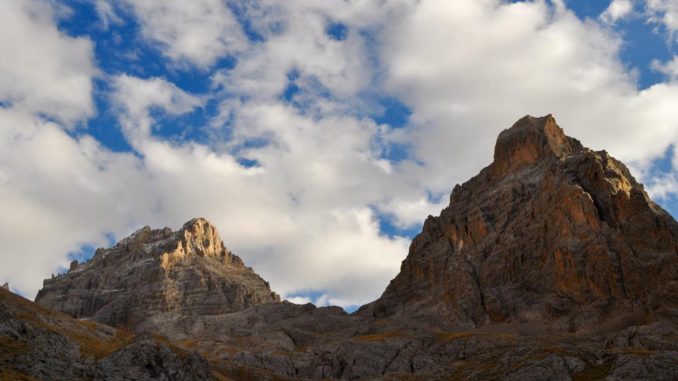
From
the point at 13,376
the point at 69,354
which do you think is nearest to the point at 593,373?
the point at 69,354

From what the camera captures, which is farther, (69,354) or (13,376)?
(69,354)

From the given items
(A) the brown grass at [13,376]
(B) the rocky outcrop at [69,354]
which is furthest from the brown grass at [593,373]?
(A) the brown grass at [13,376]

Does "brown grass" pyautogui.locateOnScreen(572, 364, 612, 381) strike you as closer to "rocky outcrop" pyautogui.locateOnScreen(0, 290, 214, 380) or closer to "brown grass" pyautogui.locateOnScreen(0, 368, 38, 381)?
"rocky outcrop" pyautogui.locateOnScreen(0, 290, 214, 380)

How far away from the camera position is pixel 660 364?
118 m

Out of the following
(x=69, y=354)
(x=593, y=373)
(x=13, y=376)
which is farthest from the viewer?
(x=593, y=373)

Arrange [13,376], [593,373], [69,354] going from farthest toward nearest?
[593,373]
[69,354]
[13,376]

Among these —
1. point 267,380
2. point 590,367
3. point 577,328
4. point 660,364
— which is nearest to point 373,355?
point 267,380

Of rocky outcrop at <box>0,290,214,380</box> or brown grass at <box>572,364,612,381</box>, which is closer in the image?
rocky outcrop at <box>0,290,214,380</box>

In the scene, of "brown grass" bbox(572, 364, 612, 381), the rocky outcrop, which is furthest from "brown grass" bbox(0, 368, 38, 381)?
"brown grass" bbox(572, 364, 612, 381)

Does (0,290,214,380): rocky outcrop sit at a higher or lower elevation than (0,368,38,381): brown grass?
higher

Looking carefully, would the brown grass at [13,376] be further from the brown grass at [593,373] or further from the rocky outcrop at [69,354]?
the brown grass at [593,373]

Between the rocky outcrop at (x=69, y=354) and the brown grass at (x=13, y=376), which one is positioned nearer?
the brown grass at (x=13, y=376)

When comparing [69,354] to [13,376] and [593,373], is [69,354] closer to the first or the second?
[13,376]

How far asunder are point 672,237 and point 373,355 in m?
88.1
